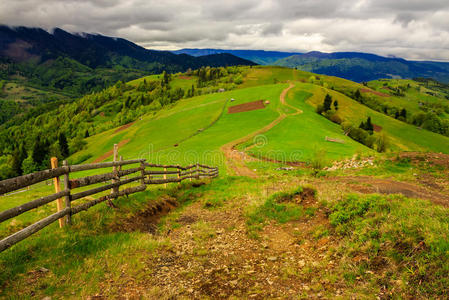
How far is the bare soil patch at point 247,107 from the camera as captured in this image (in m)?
88.7

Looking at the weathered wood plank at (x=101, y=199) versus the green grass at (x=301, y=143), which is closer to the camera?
the weathered wood plank at (x=101, y=199)

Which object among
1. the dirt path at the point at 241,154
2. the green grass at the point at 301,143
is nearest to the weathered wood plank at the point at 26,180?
the dirt path at the point at 241,154

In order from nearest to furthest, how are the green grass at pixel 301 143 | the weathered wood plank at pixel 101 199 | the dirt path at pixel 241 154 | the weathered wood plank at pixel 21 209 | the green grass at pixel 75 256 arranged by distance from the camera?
the green grass at pixel 75 256 < the weathered wood plank at pixel 21 209 < the weathered wood plank at pixel 101 199 < the dirt path at pixel 241 154 < the green grass at pixel 301 143

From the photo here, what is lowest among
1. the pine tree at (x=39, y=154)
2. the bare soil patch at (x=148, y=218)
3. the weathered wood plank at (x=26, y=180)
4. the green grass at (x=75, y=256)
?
the pine tree at (x=39, y=154)

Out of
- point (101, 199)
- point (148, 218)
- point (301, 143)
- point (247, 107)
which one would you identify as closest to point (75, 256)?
point (101, 199)

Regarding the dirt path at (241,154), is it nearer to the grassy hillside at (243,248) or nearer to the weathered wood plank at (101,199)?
the grassy hillside at (243,248)

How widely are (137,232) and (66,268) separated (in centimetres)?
300

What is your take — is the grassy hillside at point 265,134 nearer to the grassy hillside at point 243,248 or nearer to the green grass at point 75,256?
the grassy hillside at point 243,248

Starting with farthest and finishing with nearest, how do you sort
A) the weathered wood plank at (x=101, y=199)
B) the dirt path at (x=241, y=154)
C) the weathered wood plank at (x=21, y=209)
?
1. the dirt path at (x=241, y=154)
2. the weathered wood plank at (x=101, y=199)
3. the weathered wood plank at (x=21, y=209)

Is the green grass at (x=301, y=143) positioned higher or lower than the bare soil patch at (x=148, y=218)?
lower

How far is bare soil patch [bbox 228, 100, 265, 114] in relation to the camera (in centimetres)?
8869

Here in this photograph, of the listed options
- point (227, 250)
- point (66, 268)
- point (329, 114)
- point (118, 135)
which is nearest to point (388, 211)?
point (227, 250)

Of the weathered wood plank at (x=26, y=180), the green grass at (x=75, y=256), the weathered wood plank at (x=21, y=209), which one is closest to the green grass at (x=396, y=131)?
the green grass at (x=75, y=256)

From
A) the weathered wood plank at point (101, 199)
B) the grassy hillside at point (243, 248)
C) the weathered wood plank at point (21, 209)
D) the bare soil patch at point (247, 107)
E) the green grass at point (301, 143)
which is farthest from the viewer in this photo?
the bare soil patch at point (247, 107)
